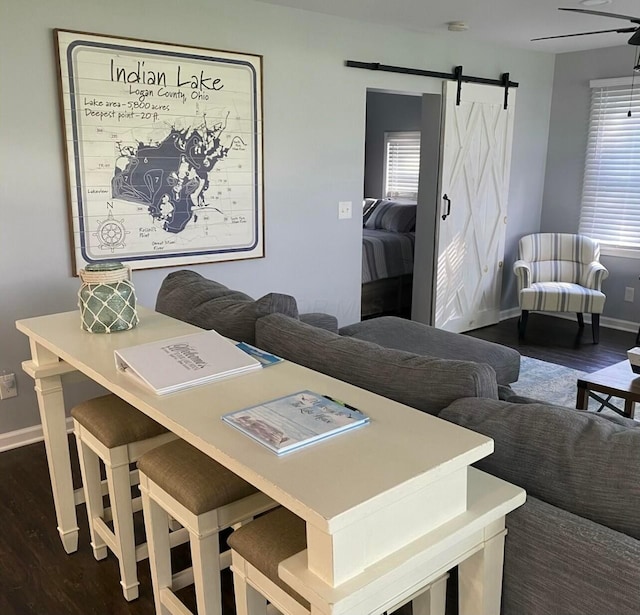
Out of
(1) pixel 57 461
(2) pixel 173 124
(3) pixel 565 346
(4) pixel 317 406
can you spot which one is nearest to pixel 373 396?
(4) pixel 317 406

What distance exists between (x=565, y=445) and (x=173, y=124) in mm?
2817

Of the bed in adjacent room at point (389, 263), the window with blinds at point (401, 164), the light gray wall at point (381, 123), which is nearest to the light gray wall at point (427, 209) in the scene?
the bed in adjacent room at point (389, 263)

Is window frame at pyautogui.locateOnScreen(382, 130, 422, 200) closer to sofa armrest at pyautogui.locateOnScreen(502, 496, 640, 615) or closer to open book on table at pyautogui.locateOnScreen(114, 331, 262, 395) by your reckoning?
open book on table at pyautogui.locateOnScreen(114, 331, 262, 395)

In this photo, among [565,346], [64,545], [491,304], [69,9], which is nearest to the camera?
[64,545]

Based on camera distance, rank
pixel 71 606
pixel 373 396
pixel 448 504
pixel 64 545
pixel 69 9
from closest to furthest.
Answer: pixel 448 504 < pixel 373 396 < pixel 71 606 < pixel 64 545 < pixel 69 9

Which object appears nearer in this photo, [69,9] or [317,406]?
[317,406]

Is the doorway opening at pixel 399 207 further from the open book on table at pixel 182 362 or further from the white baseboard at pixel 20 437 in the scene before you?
the open book on table at pixel 182 362

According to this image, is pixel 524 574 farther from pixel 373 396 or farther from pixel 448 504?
pixel 373 396

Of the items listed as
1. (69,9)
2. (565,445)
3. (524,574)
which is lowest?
(524,574)

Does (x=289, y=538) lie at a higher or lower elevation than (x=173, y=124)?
lower

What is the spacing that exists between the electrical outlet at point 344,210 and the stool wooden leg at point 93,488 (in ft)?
8.69

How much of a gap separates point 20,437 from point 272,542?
2.46m

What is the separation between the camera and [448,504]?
113cm

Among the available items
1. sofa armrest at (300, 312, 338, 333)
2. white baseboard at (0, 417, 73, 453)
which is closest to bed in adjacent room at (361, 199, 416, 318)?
sofa armrest at (300, 312, 338, 333)
